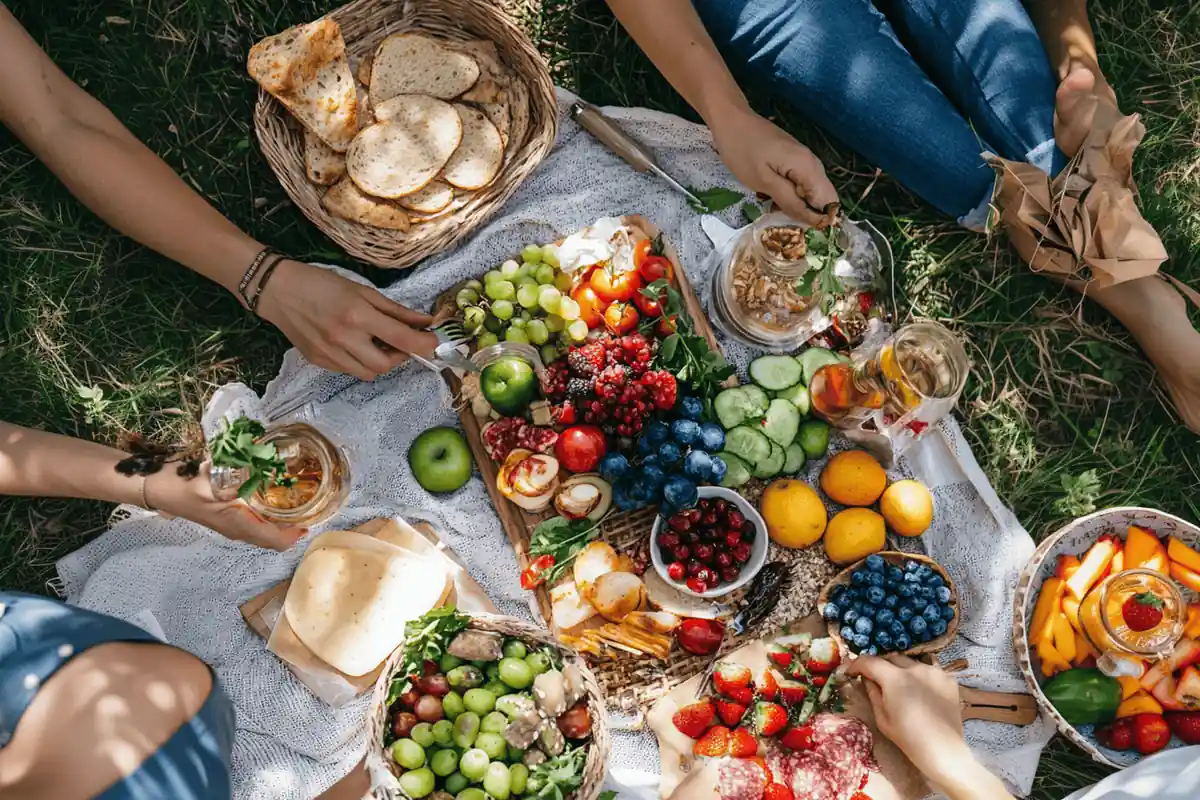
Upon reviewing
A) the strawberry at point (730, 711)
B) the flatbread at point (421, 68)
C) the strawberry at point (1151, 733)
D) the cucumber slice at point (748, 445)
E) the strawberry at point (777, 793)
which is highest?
the flatbread at point (421, 68)

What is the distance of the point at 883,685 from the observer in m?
2.35

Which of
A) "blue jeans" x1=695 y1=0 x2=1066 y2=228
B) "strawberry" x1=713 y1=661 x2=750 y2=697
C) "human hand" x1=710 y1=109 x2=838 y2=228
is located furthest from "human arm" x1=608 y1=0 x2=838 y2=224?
"strawberry" x1=713 y1=661 x2=750 y2=697

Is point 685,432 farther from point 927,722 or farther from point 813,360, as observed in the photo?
point 927,722

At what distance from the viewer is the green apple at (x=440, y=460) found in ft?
8.13

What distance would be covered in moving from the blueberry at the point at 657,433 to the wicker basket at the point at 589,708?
1.77ft

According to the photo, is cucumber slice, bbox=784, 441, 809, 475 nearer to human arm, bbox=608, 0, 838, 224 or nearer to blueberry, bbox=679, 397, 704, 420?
blueberry, bbox=679, 397, 704, 420

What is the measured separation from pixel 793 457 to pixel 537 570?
757mm

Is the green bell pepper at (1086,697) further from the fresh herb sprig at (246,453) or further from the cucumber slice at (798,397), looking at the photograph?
the fresh herb sprig at (246,453)

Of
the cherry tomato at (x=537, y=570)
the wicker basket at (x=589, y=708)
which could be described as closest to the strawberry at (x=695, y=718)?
the wicker basket at (x=589, y=708)

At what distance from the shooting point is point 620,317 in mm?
2434

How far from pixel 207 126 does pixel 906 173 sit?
203 cm

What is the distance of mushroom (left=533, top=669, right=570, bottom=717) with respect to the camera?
2164mm

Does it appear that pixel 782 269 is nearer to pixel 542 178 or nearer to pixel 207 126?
pixel 542 178

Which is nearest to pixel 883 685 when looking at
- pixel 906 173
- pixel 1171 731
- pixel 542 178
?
pixel 1171 731
